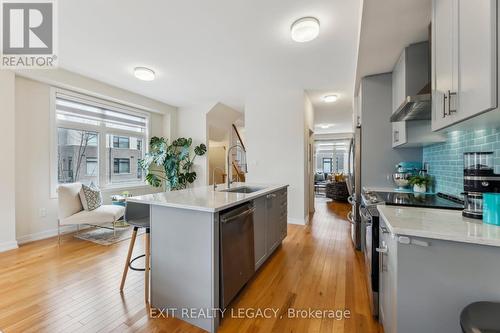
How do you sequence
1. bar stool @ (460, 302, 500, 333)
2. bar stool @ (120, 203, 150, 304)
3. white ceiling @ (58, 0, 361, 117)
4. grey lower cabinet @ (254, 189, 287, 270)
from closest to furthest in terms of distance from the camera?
bar stool @ (460, 302, 500, 333) < bar stool @ (120, 203, 150, 304) < white ceiling @ (58, 0, 361, 117) < grey lower cabinet @ (254, 189, 287, 270)

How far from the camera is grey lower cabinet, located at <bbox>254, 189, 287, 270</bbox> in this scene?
2.35 metres

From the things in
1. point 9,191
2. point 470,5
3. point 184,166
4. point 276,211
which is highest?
point 470,5

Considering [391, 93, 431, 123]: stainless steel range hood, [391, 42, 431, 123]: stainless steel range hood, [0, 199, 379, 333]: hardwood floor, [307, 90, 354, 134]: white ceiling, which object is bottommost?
[0, 199, 379, 333]: hardwood floor

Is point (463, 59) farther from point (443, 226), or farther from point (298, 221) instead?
point (298, 221)

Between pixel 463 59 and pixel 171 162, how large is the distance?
5.27 metres

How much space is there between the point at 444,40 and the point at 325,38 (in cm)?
159

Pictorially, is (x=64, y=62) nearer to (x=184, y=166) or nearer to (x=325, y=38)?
(x=184, y=166)

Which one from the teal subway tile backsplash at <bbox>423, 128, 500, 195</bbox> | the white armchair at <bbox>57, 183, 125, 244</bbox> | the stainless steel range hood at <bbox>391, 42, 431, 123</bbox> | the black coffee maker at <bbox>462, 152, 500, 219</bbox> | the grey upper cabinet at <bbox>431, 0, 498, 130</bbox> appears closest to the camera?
the grey upper cabinet at <bbox>431, 0, 498, 130</bbox>

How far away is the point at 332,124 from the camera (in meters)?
8.40

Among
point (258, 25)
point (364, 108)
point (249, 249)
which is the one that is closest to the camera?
point (249, 249)

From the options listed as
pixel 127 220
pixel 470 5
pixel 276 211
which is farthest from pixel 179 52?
pixel 470 5

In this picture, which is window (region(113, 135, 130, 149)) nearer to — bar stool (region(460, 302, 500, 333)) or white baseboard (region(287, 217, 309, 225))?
white baseboard (region(287, 217, 309, 225))

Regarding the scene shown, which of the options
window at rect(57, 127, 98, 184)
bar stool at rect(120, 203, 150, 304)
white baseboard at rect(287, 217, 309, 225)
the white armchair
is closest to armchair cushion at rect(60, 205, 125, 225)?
the white armchair

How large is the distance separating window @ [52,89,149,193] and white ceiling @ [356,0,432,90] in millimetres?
4701
